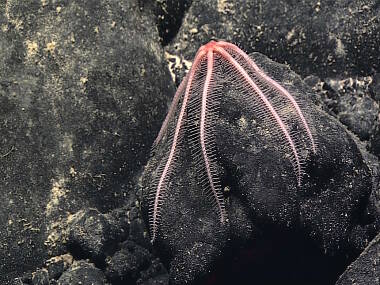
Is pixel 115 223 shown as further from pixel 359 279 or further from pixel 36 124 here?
pixel 359 279

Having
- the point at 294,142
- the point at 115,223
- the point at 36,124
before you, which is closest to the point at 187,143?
the point at 294,142

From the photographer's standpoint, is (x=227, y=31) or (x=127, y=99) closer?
(x=127, y=99)

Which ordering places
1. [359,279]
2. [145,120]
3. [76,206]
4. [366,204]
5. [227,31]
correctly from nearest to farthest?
1. [359,279]
2. [366,204]
3. [76,206]
4. [145,120]
5. [227,31]

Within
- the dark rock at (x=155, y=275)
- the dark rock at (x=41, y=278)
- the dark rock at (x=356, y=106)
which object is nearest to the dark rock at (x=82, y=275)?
the dark rock at (x=41, y=278)

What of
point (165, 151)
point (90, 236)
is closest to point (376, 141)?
point (165, 151)

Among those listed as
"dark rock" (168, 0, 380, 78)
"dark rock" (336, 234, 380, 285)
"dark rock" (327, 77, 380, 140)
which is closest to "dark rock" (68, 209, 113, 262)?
"dark rock" (336, 234, 380, 285)

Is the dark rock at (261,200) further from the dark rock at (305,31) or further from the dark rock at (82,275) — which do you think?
the dark rock at (305,31)
